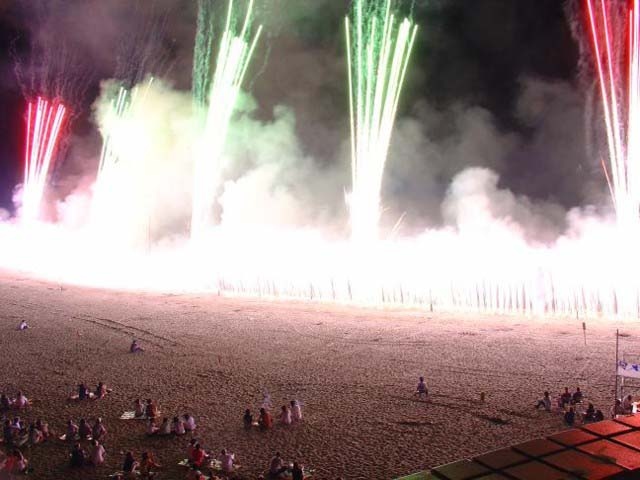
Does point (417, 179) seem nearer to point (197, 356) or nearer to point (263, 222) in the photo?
point (263, 222)

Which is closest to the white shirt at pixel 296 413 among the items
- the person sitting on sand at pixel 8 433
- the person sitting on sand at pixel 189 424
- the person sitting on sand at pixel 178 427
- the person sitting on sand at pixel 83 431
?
the person sitting on sand at pixel 189 424

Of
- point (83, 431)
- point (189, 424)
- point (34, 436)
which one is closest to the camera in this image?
point (34, 436)

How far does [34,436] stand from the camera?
8141mm

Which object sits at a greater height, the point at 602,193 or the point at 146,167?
the point at 146,167

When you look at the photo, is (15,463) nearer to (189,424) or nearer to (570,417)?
(189,424)

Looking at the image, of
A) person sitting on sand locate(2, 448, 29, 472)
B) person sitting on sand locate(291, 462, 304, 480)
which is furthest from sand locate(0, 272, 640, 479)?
person sitting on sand locate(291, 462, 304, 480)

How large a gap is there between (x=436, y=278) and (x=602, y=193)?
11394mm

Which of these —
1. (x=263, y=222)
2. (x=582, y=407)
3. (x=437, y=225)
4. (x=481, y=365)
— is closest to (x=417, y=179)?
(x=437, y=225)

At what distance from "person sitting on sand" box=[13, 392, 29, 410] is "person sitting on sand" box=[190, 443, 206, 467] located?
13.3 ft

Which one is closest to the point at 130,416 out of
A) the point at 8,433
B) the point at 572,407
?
the point at 8,433

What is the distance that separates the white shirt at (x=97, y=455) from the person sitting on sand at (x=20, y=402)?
113 inches

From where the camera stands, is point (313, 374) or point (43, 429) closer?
point (43, 429)

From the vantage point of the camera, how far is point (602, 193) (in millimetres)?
25422

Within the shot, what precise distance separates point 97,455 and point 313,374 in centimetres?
515
